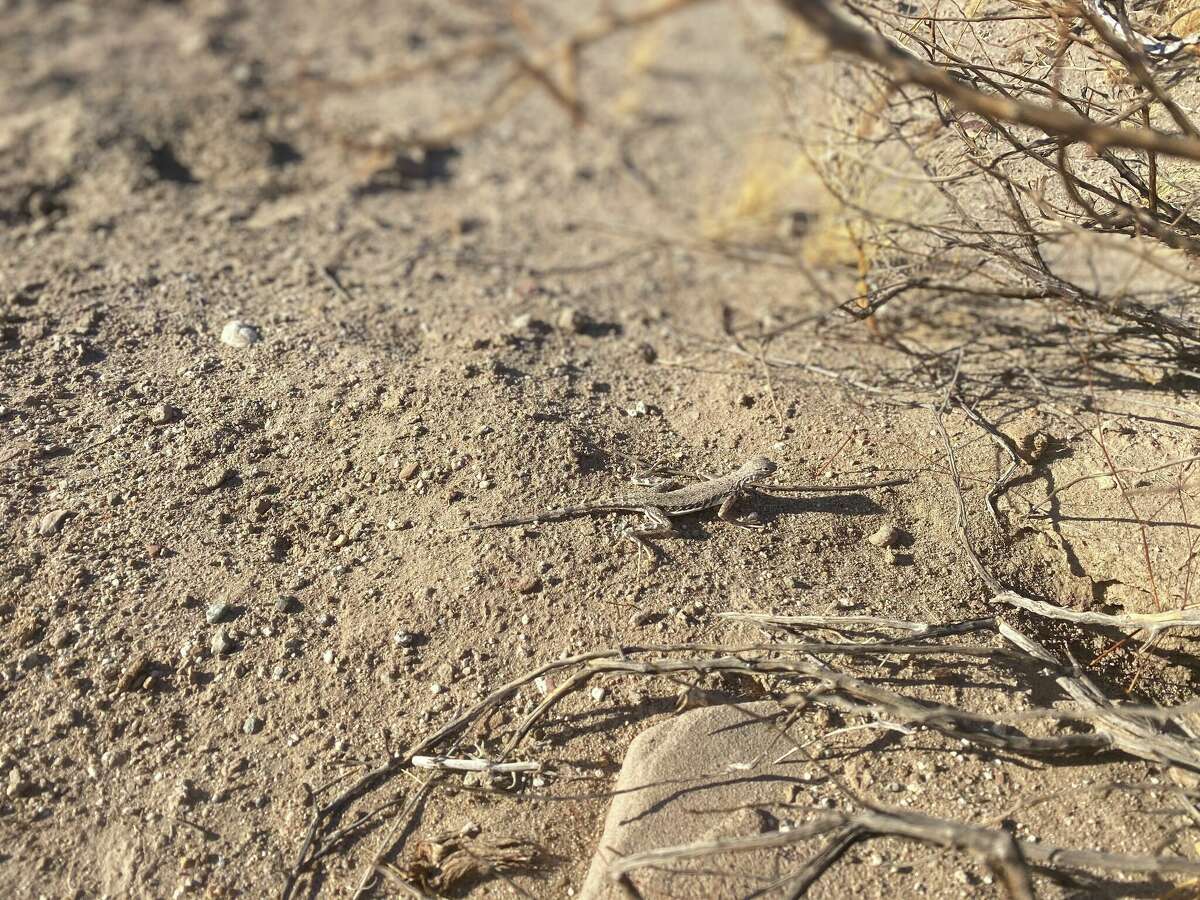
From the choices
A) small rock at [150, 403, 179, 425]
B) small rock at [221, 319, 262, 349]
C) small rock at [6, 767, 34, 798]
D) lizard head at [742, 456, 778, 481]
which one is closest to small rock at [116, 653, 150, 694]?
small rock at [6, 767, 34, 798]

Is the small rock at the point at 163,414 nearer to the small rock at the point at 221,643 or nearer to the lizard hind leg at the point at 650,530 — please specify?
the small rock at the point at 221,643

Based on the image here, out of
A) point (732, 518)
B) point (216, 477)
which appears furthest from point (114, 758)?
point (732, 518)

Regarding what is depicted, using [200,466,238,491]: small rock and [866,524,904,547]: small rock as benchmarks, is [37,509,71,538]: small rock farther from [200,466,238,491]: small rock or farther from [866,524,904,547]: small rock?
[866,524,904,547]: small rock

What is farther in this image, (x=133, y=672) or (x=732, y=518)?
(x=732, y=518)

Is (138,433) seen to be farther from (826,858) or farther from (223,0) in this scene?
(223,0)

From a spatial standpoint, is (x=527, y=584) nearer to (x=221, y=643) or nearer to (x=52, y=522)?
(x=221, y=643)

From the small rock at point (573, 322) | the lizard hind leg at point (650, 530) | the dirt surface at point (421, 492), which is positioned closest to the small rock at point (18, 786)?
the dirt surface at point (421, 492)
